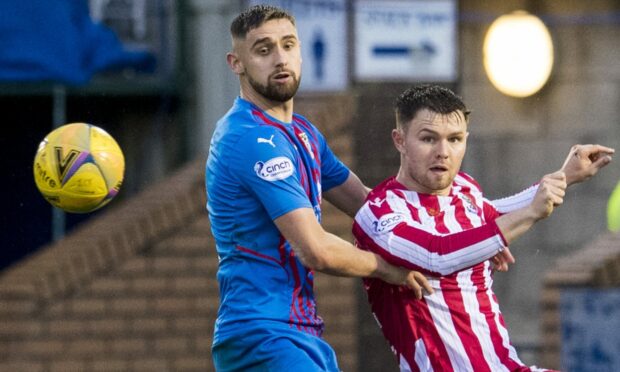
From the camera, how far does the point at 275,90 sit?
6.29 meters

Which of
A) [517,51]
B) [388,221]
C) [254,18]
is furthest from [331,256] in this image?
[517,51]

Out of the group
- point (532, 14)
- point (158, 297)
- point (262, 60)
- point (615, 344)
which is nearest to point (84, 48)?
point (158, 297)

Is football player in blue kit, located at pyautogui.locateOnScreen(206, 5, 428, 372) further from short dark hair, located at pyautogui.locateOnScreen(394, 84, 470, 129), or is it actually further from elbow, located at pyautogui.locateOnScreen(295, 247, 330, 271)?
short dark hair, located at pyautogui.locateOnScreen(394, 84, 470, 129)

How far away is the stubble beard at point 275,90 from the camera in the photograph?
6.30 metres

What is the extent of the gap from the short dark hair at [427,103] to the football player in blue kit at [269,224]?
0.43 metres

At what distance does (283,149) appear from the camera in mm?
6164

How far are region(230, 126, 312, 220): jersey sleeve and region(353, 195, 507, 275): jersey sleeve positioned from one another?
1.10 ft

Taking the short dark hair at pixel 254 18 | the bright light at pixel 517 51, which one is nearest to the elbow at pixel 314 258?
the short dark hair at pixel 254 18

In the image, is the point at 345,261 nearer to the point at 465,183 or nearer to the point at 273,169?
the point at 273,169

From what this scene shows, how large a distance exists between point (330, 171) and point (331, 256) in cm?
92

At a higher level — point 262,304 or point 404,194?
point 404,194

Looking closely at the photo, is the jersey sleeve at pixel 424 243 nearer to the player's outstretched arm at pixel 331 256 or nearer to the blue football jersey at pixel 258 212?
the player's outstretched arm at pixel 331 256

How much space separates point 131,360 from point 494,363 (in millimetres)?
4737

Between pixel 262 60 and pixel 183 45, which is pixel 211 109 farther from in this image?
pixel 262 60
